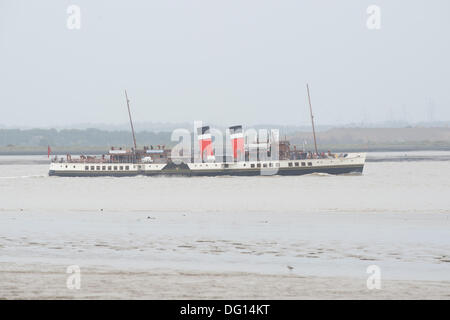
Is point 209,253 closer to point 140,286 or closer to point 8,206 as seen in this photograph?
point 140,286

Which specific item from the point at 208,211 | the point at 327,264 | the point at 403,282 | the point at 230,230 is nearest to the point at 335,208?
the point at 208,211

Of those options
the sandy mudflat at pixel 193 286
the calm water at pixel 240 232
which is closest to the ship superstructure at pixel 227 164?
the calm water at pixel 240 232

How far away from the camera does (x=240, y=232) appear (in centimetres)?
4000

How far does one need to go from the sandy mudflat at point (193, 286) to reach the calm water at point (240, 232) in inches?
63.2

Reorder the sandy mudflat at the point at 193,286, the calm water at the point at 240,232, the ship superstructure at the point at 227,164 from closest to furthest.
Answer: the sandy mudflat at the point at 193,286
the calm water at the point at 240,232
the ship superstructure at the point at 227,164

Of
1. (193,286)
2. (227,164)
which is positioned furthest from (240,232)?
(227,164)

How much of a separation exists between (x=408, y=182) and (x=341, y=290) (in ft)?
216

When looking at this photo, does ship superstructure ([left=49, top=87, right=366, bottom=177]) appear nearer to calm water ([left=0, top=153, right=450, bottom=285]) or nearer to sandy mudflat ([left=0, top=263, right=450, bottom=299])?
calm water ([left=0, top=153, right=450, bottom=285])

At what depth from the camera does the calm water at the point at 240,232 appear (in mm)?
28703

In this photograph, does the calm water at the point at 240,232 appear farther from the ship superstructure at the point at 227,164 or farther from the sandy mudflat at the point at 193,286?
the ship superstructure at the point at 227,164

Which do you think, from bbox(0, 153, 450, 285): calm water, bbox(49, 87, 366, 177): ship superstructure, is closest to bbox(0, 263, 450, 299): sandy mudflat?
bbox(0, 153, 450, 285): calm water

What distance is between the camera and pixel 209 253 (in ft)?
104

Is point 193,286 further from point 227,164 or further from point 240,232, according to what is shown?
point 227,164

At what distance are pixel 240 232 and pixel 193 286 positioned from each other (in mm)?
17058
